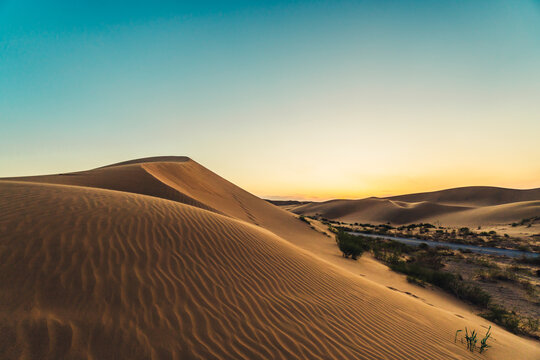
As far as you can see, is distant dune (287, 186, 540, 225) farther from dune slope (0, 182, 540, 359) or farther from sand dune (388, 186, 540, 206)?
dune slope (0, 182, 540, 359)

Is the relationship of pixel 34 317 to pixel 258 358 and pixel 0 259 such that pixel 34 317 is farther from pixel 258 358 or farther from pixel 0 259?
pixel 258 358

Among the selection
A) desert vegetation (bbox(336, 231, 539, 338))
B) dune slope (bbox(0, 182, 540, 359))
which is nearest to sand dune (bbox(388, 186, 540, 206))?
desert vegetation (bbox(336, 231, 539, 338))

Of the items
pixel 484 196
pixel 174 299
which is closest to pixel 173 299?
pixel 174 299

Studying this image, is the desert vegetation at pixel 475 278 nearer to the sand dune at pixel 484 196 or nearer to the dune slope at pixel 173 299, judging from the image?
the dune slope at pixel 173 299

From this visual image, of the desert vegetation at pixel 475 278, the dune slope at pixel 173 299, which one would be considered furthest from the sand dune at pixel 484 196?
the dune slope at pixel 173 299

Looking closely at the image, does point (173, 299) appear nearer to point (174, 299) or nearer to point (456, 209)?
point (174, 299)

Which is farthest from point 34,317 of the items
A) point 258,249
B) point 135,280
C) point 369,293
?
point 369,293
